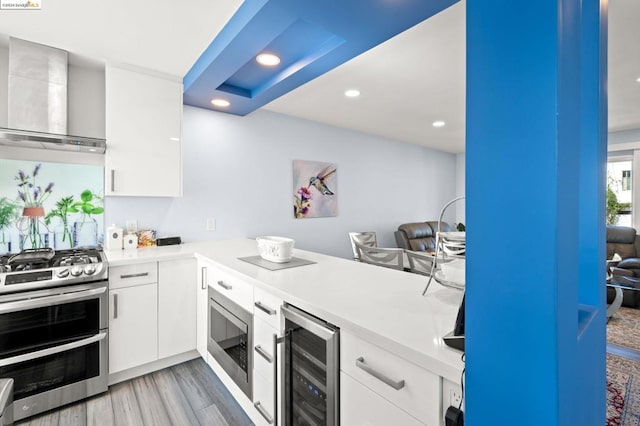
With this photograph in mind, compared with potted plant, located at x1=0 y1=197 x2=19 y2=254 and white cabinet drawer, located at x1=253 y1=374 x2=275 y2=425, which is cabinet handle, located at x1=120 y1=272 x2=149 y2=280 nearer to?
potted plant, located at x1=0 y1=197 x2=19 y2=254

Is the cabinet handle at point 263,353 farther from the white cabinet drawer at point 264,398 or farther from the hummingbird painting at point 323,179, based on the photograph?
the hummingbird painting at point 323,179

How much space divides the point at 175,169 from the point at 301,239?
1.82 meters

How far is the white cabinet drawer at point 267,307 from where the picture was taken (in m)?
1.50

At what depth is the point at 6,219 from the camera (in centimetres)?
227

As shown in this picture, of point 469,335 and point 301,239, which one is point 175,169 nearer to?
point 301,239

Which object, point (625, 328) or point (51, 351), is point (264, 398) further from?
point (625, 328)

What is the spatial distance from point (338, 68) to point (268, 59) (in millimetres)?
605

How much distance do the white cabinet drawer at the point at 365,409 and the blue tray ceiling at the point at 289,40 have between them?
164 cm

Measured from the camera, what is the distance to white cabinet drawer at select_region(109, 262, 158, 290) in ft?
7.03

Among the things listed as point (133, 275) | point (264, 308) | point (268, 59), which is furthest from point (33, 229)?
point (268, 59)

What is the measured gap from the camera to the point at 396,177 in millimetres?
5234

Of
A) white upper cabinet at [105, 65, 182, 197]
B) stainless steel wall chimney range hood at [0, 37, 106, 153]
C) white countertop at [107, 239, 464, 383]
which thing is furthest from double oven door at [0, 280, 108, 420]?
stainless steel wall chimney range hood at [0, 37, 106, 153]

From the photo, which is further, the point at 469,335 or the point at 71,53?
the point at 71,53

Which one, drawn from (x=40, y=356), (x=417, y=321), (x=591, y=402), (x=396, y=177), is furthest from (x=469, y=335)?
(x=396, y=177)
